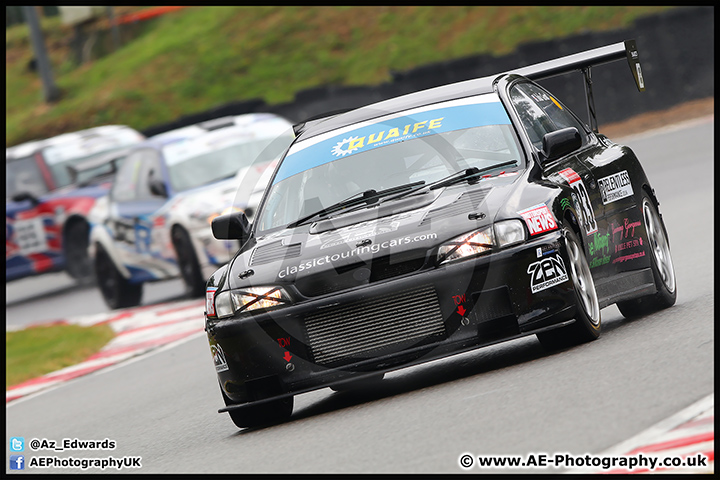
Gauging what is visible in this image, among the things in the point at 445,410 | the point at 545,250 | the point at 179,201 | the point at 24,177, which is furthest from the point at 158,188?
the point at 445,410

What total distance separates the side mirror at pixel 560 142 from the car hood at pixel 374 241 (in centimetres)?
32

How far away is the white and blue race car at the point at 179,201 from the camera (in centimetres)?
1335

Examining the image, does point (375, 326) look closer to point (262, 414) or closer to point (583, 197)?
point (262, 414)

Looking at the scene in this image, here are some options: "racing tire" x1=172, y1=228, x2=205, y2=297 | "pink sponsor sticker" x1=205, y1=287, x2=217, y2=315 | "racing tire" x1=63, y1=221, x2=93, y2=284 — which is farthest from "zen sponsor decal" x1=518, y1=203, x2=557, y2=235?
"racing tire" x1=63, y1=221, x2=93, y2=284

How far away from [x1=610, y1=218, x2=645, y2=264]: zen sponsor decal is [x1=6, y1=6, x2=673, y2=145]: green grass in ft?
71.8

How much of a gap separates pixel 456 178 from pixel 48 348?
7245 millimetres

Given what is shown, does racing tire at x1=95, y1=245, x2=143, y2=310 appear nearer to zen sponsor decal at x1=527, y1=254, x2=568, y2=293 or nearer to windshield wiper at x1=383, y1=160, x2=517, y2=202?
windshield wiper at x1=383, y1=160, x2=517, y2=202

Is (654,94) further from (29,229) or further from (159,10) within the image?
(159,10)

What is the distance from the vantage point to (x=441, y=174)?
689 centimetres

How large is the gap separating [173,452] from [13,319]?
1122 cm

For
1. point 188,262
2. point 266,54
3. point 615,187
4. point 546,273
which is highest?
point 546,273

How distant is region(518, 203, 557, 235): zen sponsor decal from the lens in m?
6.12

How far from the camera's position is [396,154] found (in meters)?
7.14

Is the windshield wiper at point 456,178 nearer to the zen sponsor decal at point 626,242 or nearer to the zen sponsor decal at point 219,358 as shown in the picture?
the zen sponsor decal at point 626,242
